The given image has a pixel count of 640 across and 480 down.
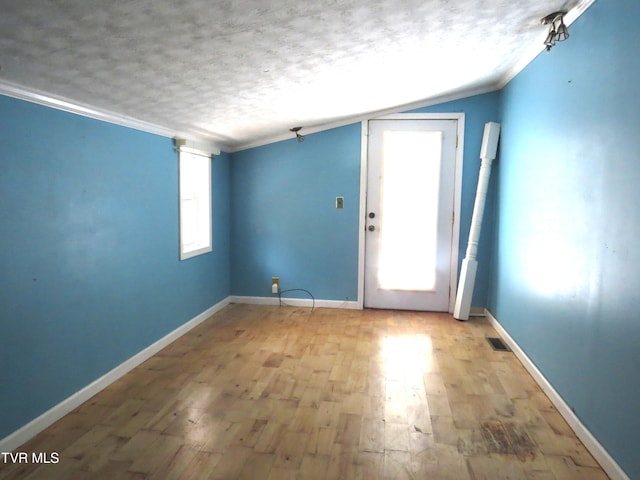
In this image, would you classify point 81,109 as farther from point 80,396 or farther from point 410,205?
point 410,205

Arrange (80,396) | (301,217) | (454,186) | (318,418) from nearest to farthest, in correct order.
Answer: (318,418)
(80,396)
(454,186)
(301,217)

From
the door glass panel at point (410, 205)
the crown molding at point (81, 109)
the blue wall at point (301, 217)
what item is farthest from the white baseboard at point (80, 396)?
the door glass panel at point (410, 205)

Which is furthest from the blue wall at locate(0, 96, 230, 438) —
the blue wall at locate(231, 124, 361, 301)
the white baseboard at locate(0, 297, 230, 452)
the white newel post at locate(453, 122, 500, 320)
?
the white newel post at locate(453, 122, 500, 320)

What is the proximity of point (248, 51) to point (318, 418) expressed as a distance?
6.63 ft

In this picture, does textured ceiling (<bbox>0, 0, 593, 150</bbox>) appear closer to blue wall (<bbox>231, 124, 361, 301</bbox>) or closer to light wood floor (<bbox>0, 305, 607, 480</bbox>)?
blue wall (<bbox>231, 124, 361, 301</bbox>)

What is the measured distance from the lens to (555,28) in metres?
2.60

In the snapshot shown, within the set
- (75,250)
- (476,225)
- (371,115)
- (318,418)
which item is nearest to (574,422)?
(318,418)

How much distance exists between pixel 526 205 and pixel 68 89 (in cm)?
316

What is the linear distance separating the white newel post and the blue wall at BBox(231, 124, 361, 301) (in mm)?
1117

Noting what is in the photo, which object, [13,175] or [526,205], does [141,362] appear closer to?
[13,175]

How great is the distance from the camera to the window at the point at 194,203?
3.73m

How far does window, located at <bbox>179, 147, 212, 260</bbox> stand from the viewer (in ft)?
12.3

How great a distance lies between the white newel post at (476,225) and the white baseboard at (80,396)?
2.68 meters

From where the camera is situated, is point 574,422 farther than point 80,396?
No
